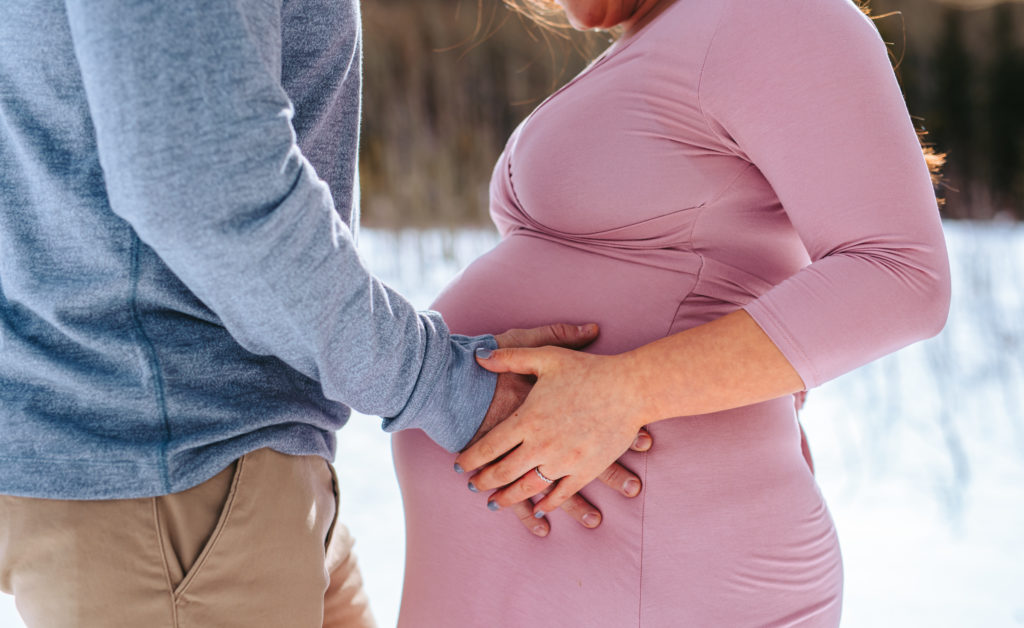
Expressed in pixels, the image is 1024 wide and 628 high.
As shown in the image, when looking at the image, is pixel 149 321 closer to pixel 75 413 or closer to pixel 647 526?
pixel 75 413

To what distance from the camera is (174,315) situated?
0.68 metres

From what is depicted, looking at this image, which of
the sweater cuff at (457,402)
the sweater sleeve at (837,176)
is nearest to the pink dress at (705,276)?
the sweater sleeve at (837,176)

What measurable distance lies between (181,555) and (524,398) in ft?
1.19

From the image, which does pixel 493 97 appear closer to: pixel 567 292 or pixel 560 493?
pixel 567 292

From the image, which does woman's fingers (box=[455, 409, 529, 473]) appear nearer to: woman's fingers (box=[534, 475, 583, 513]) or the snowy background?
woman's fingers (box=[534, 475, 583, 513])

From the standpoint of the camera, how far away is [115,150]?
1.78ft

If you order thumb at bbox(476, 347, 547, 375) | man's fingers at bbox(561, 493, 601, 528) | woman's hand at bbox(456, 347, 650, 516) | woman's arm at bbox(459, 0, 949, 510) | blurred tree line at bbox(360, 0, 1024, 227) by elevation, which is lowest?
blurred tree line at bbox(360, 0, 1024, 227)

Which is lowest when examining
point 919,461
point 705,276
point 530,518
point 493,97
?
point 919,461

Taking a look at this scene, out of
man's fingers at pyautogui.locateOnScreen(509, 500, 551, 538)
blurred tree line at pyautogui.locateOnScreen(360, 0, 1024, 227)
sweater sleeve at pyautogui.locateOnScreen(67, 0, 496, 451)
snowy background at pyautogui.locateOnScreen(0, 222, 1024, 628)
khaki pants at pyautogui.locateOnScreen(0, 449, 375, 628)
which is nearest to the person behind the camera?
sweater sleeve at pyautogui.locateOnScreen(67, 0, 496, 451)

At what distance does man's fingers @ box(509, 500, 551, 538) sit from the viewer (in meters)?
0.86

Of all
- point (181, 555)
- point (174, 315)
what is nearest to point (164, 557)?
point (181, 555)

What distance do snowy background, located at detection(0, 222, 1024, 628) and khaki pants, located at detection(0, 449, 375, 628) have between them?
161 centimetres

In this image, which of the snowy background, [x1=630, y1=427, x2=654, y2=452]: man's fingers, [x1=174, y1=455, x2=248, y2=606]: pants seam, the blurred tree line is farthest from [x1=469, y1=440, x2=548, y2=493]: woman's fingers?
the blurred tree line

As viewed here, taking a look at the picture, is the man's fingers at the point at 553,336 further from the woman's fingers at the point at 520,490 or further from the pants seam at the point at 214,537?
the pants seam at the point at 214,537
